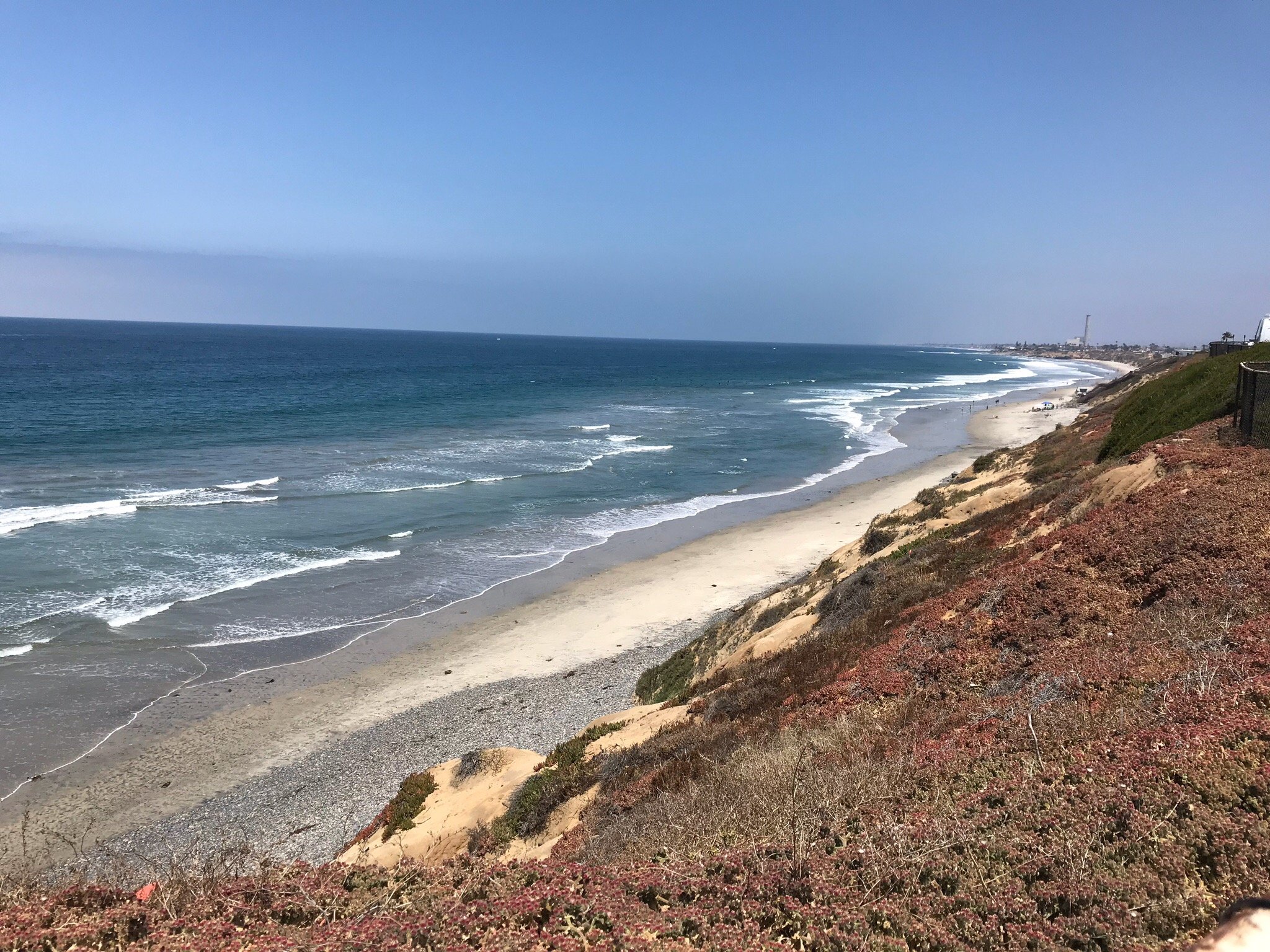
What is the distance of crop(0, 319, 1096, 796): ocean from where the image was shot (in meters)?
21.3

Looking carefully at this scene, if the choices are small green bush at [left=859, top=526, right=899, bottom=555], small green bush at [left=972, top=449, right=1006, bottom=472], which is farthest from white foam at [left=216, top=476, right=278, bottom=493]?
small green bush at [left=972, top=449, right=1006, bottom=472]

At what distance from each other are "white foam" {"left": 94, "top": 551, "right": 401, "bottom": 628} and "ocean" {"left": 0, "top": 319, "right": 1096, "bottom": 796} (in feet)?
0.30

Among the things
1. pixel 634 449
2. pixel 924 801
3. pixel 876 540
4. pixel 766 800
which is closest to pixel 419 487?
pixel 634 449

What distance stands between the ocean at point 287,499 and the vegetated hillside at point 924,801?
12759 millimetres

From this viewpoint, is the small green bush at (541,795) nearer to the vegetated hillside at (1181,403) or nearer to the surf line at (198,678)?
the surf line at (198,678)

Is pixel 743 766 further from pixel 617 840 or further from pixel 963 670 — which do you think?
pixel 963 670

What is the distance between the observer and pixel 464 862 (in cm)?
645

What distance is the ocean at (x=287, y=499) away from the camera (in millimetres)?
21344

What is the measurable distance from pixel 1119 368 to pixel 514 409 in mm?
144090

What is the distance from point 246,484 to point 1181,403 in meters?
40.9

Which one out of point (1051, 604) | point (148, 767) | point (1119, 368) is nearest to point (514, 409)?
point (148, 767)

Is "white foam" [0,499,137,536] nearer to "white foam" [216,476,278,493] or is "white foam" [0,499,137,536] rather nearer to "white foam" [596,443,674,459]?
"white foam" [216,476,278,493]

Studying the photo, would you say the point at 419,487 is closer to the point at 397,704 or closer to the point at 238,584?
the point at 238,584

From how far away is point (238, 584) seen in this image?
26.2 meters
